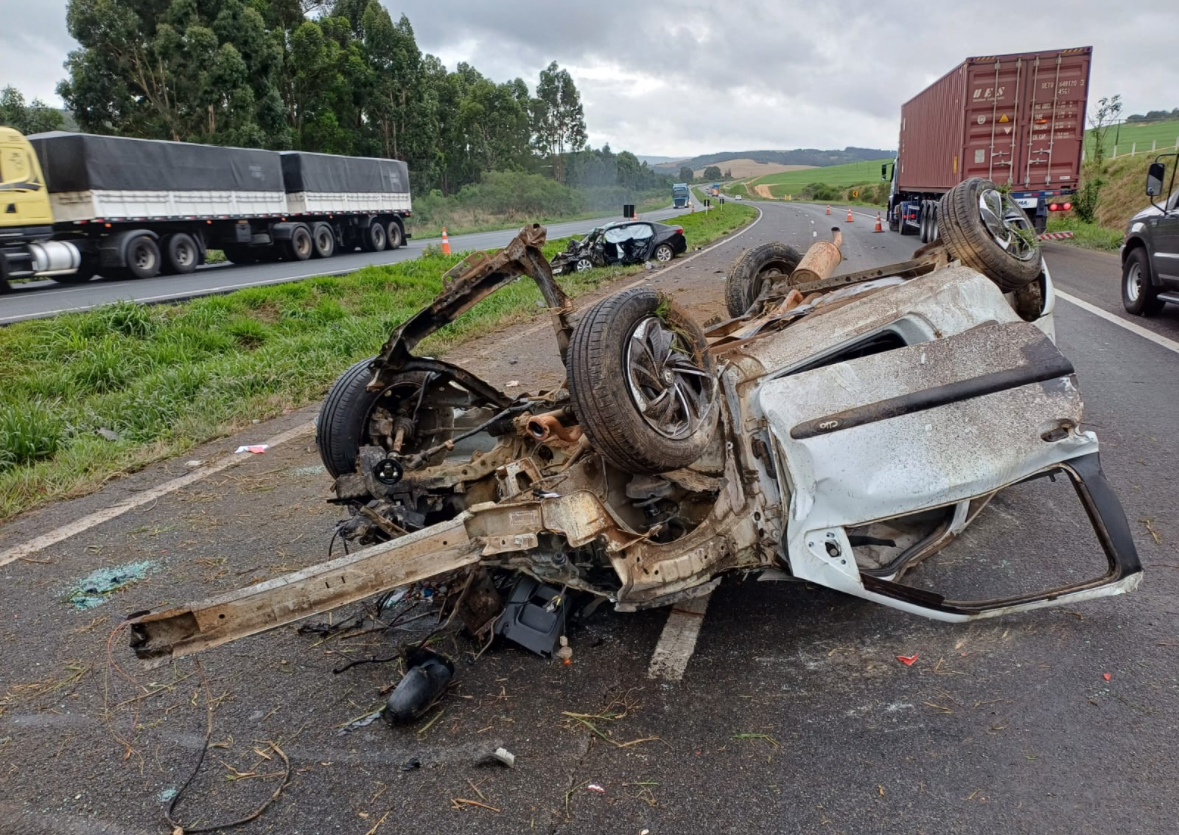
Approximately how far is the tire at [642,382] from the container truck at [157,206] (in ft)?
53.1

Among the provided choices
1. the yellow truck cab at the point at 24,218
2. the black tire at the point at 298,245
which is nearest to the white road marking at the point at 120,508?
the yellow truck cab at the point at 24,218

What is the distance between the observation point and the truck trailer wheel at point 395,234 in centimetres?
2748

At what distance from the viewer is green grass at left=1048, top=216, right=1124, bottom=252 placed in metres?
17.7

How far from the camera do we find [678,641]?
3199mm

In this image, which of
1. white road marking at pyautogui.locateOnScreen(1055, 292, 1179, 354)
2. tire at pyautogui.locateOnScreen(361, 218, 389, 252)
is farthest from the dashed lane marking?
tire at pyautogui.locateOnScreen(361, 218, 389, 252)

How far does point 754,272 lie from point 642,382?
3024 mm

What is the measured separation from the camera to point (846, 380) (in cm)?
307

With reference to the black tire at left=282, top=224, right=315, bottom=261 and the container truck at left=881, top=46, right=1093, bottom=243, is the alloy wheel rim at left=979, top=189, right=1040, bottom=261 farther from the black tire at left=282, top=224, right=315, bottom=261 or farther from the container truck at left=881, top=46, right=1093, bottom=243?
the black tire at left=282, top=224, right=315, bottom=261

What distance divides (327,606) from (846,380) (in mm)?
1997

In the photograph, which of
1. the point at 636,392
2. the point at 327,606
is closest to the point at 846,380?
the point at 636,392

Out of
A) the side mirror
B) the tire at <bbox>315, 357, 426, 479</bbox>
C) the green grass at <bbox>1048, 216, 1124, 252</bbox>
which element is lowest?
the green grass at <bbox>1048, 216, 1124, 252</bbox>

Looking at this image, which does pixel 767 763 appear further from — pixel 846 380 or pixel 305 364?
pixel 305 364

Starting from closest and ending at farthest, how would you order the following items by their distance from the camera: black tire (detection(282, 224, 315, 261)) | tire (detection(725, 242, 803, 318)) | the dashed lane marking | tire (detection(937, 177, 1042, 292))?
tire (detection(937, 177, 1042, 292))
tire (detection(725, 242, 803, 318))
the dashed lane marking
black tire (detection(282, 224, 315, 261))

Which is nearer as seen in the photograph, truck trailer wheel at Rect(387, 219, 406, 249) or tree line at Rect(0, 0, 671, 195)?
truck trailer wheel at Rect(387, 219, 406, 249)
